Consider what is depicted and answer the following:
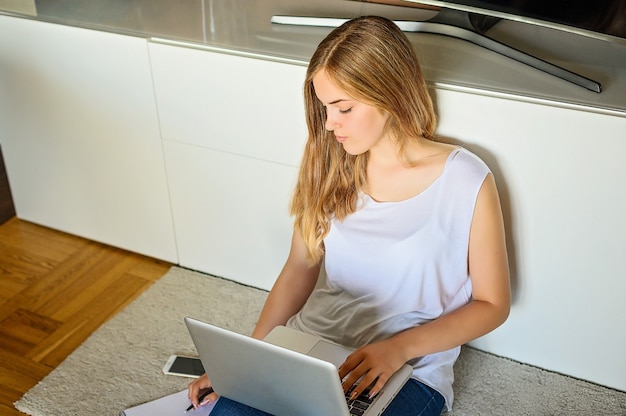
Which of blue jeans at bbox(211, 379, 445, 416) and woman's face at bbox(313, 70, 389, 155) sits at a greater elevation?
woman's face at bbox(313, 70, 389, 155)

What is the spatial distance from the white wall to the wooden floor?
0.93 metres

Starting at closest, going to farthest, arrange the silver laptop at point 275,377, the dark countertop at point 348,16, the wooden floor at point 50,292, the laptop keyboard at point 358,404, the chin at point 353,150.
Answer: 1. the silver laptop at point 275,377
2. the laptop keyboard at point 358,404
3. the chin at point 353,150
4. the dark countertop at point 348,16
5. the wooden floor at point 50,292

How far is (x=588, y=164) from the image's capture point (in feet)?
4.69

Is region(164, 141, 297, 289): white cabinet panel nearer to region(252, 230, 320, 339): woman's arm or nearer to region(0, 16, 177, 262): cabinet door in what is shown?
region(0, 16, 177, 262): cabinet door

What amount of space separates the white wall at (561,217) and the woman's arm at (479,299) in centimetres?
13

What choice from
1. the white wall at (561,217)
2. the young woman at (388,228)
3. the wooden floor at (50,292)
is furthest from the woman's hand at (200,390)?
the white wall at (561,217)

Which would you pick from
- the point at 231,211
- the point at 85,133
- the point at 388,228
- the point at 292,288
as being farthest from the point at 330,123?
the point at 85,133

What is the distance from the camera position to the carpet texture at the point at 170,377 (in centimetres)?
162

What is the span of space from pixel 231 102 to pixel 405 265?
56cm

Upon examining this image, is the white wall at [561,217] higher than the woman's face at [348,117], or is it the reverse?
the woman's face at [348,117]

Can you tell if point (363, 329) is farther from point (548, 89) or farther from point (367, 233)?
point (548, 89)

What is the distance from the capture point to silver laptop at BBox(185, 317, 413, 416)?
45.0 inches

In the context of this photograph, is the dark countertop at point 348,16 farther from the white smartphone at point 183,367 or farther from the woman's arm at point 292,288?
the white smartphone at point 183,367

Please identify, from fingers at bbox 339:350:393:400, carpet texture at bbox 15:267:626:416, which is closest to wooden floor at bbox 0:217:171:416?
carpet texture at bbox 15:267:626:416
